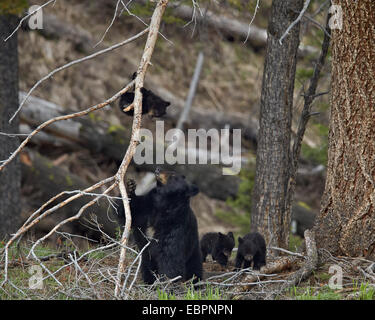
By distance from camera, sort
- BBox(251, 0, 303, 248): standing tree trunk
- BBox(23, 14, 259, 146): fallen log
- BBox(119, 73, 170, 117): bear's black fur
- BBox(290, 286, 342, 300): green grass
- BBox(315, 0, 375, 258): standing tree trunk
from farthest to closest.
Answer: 1. BBox(23, 14, 259, 146): fallen log
2. BBox(251, 0, 303, 248): standing tree trunk
3. BBox(119, 73, 170, 117): bear's black fur
4. BBox(315, 0, 375, 258): standing tree trunk
5. BBox(290, 286, 342, 300): green grass

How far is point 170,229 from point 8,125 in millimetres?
4838

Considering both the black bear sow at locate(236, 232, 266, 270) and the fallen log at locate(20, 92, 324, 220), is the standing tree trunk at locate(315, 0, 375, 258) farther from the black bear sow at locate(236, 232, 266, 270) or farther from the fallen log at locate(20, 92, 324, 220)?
the fallen log at locate(20, 92, 324, 220)

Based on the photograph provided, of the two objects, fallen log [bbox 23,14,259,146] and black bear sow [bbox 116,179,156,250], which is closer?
black bear sow [bbox 116,179,156,250]

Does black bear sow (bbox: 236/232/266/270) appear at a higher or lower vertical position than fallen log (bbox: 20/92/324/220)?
lower

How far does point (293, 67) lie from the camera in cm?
710

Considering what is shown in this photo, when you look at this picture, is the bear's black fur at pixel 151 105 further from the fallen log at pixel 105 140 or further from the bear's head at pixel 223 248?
the fallen log at pixel 105 140

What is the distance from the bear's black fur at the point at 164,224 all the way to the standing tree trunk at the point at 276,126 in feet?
5.52

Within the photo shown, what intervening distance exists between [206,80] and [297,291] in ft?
46.3

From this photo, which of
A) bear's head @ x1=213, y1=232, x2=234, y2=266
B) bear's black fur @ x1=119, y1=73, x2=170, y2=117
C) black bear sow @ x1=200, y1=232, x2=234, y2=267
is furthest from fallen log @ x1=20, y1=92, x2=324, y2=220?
bear's black fur @ x1=119, y1=73, x2=170, y2=117

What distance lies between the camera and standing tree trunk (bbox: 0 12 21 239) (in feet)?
29.8

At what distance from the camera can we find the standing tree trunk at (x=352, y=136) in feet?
18.0

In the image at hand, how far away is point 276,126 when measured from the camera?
23.4ft

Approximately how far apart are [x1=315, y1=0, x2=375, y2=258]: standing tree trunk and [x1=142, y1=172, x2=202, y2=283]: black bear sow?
171cm
